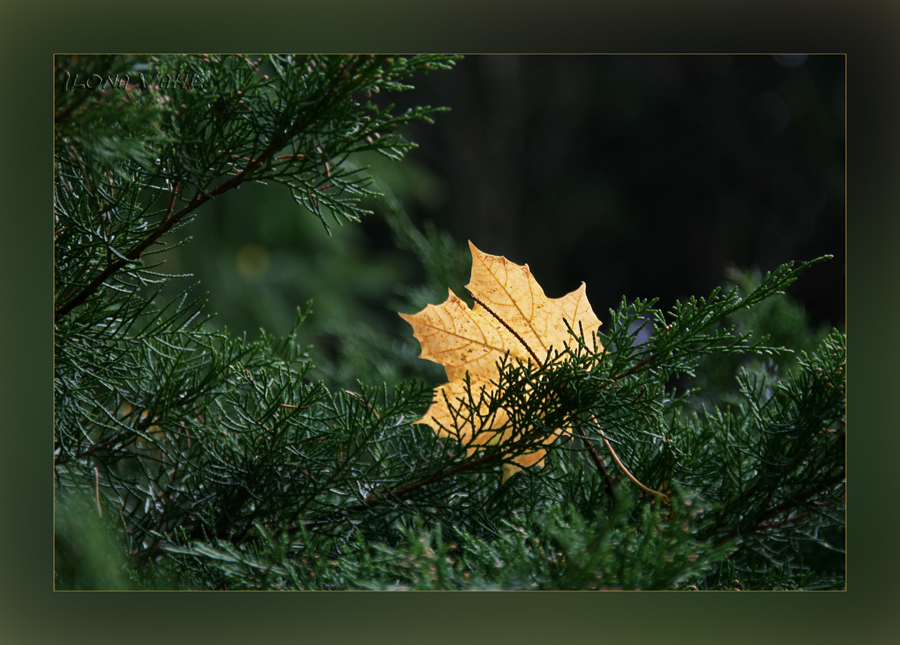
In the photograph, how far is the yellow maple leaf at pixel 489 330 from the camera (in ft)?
1.66

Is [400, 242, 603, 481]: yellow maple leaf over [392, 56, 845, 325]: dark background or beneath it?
beneath

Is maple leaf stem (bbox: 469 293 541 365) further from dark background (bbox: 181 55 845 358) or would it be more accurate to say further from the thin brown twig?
dark background (bbox: 181 55 845 358)

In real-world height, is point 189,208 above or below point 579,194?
below

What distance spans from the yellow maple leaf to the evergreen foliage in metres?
0.02

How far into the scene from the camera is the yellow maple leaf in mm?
506

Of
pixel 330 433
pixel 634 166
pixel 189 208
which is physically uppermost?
pixel 634 166

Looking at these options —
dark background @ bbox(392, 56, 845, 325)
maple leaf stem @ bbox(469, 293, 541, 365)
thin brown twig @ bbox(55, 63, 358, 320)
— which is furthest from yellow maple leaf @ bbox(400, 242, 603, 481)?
dark background @ bbox(392, 56, 845, 325)

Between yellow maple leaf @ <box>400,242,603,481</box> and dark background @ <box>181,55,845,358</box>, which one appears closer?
yellow maple leaf @ <box>400,242,603,481</box>

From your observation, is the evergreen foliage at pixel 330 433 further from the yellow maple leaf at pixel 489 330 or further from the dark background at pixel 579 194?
the dark background at pixel 579 194

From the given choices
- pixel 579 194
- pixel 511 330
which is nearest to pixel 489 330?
pixel 511 330

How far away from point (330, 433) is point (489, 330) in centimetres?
15

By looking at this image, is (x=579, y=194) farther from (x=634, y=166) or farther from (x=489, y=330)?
(x=489, y=330)

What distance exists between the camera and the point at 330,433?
0.53m
